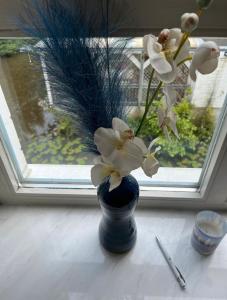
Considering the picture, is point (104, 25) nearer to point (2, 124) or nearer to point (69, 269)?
point (2, 124)

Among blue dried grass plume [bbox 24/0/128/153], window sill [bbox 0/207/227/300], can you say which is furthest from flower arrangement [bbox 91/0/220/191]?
window sill [bbox 0/207/227/300]

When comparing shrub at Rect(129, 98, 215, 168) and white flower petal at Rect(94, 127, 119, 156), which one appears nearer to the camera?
white flower petal at Rect(94, 127, 119, 156)

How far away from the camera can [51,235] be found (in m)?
0.93

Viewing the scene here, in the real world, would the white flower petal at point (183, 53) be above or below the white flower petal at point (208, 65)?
above

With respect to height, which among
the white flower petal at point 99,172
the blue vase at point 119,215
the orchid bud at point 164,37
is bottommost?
the blue vase at point 119,215

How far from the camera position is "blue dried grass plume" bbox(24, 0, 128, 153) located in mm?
500

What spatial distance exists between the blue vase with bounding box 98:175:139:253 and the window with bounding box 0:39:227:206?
16 centimetres

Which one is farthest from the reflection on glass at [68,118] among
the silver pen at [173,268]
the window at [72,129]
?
the silver pen at [173,268]

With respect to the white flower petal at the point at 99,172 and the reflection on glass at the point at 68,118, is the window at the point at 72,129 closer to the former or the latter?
the reflection on glass at the point at 68,118

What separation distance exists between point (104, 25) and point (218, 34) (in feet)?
0.81

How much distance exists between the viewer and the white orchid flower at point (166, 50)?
399mm

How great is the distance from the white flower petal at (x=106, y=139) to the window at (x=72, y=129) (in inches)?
7.8

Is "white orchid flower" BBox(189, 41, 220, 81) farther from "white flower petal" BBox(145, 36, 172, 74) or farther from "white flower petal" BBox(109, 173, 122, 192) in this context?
"white flower petal" BBox(109, 173, 122, 192)

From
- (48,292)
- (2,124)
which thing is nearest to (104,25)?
(2,124)
